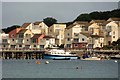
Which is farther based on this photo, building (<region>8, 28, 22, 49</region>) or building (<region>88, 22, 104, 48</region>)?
building (<region>8, 28, 22, 49</region>)

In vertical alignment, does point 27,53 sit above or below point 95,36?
below

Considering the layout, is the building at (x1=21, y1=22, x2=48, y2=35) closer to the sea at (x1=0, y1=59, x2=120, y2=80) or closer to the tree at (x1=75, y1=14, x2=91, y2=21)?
the tree at (x1=75, y1=14, x2=91, y2=21)

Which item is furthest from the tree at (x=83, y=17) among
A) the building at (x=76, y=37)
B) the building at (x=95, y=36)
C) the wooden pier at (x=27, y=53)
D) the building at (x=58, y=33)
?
the wooden pier at (x=27, y=53)

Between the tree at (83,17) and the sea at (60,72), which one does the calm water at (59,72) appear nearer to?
the sea at (60,72)

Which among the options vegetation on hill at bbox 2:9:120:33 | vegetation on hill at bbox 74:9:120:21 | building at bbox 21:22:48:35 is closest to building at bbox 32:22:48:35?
building at bbox 21:22:48:35

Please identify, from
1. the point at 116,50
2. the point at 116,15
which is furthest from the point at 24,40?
the point at 116,15

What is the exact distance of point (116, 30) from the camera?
130 meters

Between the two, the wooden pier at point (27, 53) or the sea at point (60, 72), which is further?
the wooden pier at point (27, 53)

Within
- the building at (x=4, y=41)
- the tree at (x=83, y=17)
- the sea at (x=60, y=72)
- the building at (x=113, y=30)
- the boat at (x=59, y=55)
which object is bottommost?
the sea at (x=60, y=72)

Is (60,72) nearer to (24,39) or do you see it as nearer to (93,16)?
(24,39)

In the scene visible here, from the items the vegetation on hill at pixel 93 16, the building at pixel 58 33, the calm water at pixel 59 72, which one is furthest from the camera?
the vegetation on hill at pixel 93 16

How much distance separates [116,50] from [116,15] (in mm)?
40017

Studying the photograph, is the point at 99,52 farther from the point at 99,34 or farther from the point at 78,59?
the point at 99,34

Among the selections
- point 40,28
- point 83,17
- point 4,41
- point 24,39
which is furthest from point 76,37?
point 83,17
